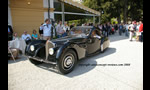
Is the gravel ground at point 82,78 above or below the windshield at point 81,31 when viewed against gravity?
below

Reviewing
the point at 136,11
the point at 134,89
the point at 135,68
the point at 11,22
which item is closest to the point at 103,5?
the point at 136,11

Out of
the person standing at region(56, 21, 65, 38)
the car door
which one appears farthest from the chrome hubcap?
the person standing at region(56, 21, 65, 38)

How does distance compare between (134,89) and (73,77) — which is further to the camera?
(73,77)

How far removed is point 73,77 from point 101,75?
2.83 feet

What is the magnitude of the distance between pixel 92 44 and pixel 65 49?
1.76m

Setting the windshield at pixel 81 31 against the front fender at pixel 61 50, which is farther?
the windshield at pixel 81 31

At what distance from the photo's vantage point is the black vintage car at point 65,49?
3.19m

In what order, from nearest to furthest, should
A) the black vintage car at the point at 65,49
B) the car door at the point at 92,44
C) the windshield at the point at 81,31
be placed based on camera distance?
the black vintage car at the point at 65,49
the car door at the point at 92,44
the windshield at the point at 81,31

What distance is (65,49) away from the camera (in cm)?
324

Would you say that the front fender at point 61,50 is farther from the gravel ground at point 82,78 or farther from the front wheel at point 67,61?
the gravel ground at point 82,78

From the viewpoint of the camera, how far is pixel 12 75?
337cm

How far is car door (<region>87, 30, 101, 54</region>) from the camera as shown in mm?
4465

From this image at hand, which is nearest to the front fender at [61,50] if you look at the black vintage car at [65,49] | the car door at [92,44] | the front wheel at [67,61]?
the black vintage car at [65,49]
